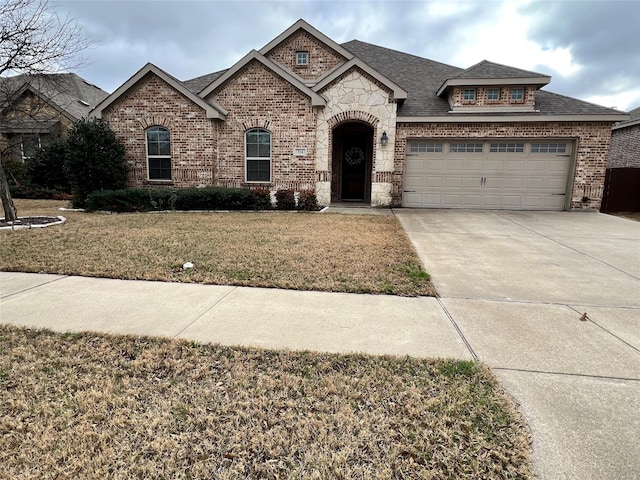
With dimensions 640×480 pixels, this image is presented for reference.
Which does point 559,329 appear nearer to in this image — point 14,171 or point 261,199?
point 261,199

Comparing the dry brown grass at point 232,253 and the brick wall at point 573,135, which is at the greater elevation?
the brick wall at point 573,135

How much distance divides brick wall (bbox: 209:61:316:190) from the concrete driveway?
6.83 m

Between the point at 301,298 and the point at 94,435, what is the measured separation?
8.52ft

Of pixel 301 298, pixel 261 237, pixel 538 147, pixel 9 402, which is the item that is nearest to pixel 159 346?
pixel 9 402

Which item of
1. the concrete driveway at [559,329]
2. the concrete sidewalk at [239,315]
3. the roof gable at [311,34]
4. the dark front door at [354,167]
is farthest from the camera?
the dark front door at [354,167]

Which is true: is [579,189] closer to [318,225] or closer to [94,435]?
[318,225]

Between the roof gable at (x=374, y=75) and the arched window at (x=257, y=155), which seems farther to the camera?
the arched window at (x=257, y=155)

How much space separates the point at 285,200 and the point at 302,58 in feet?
22.5

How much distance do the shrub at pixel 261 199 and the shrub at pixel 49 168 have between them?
10.0 meters

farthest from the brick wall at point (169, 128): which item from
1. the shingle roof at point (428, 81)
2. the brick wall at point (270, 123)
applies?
the shingle roof at point (428, 81)

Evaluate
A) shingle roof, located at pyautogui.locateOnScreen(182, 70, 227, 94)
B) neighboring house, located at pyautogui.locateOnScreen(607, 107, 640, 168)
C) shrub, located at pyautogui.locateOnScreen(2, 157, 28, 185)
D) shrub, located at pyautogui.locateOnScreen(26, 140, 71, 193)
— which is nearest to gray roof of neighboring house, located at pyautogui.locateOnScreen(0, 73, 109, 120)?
shrub, located at pyautogui.locateOnScreen(26, 140, 71, 193)

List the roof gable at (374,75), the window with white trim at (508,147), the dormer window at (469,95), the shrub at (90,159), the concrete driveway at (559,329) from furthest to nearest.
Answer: the dormer window at (469,95) < the window with white trim at (508,147) < the roof gable at (374,75) < the shrub at (90,159) < the concrete driveway at (559,329)

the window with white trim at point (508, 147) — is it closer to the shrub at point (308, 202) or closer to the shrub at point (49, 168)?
the shrub at point (308, 202)

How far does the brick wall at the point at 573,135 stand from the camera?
13188mm
